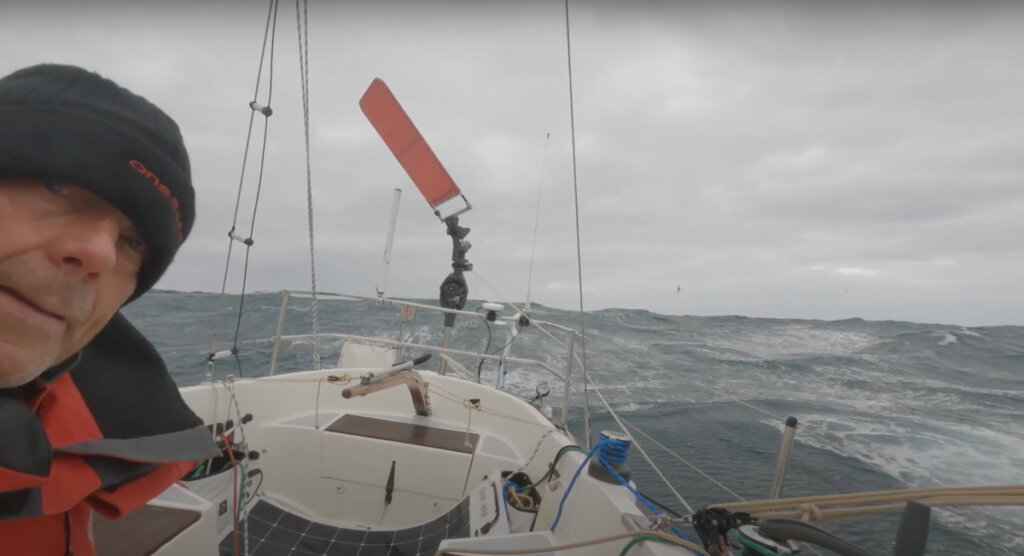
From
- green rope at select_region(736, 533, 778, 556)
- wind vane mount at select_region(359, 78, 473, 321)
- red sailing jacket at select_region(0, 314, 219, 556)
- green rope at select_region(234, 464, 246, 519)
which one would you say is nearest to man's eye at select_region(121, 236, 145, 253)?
red sailing jacket at select_region(0, 314, 219, 556)

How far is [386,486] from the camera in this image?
103 inches

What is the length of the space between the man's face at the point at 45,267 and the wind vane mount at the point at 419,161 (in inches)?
144

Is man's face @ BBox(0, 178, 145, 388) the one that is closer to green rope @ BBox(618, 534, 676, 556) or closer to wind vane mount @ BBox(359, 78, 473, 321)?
green rope @ BBox(618, 534, 676, 556)

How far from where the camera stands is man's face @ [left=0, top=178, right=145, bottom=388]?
499 mm

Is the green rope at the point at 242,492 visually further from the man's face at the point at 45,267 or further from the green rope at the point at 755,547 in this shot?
the green rope at the point at 755,547

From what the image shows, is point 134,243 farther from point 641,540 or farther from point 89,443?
point 641,540

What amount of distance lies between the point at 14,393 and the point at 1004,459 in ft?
31.8

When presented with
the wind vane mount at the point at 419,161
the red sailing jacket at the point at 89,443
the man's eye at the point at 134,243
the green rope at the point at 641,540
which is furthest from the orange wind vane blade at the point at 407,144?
the man's eye at the point at 134,243

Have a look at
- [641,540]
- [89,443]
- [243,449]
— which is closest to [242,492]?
[243,449]

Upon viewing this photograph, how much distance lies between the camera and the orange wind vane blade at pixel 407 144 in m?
4.27

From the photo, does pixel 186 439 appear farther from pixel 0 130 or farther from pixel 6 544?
pixel 0 130

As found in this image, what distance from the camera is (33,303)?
20.5 inches

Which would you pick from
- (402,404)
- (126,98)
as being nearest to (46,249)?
(126,98)

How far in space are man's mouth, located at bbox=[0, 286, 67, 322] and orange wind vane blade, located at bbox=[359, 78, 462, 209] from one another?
3.91 m
